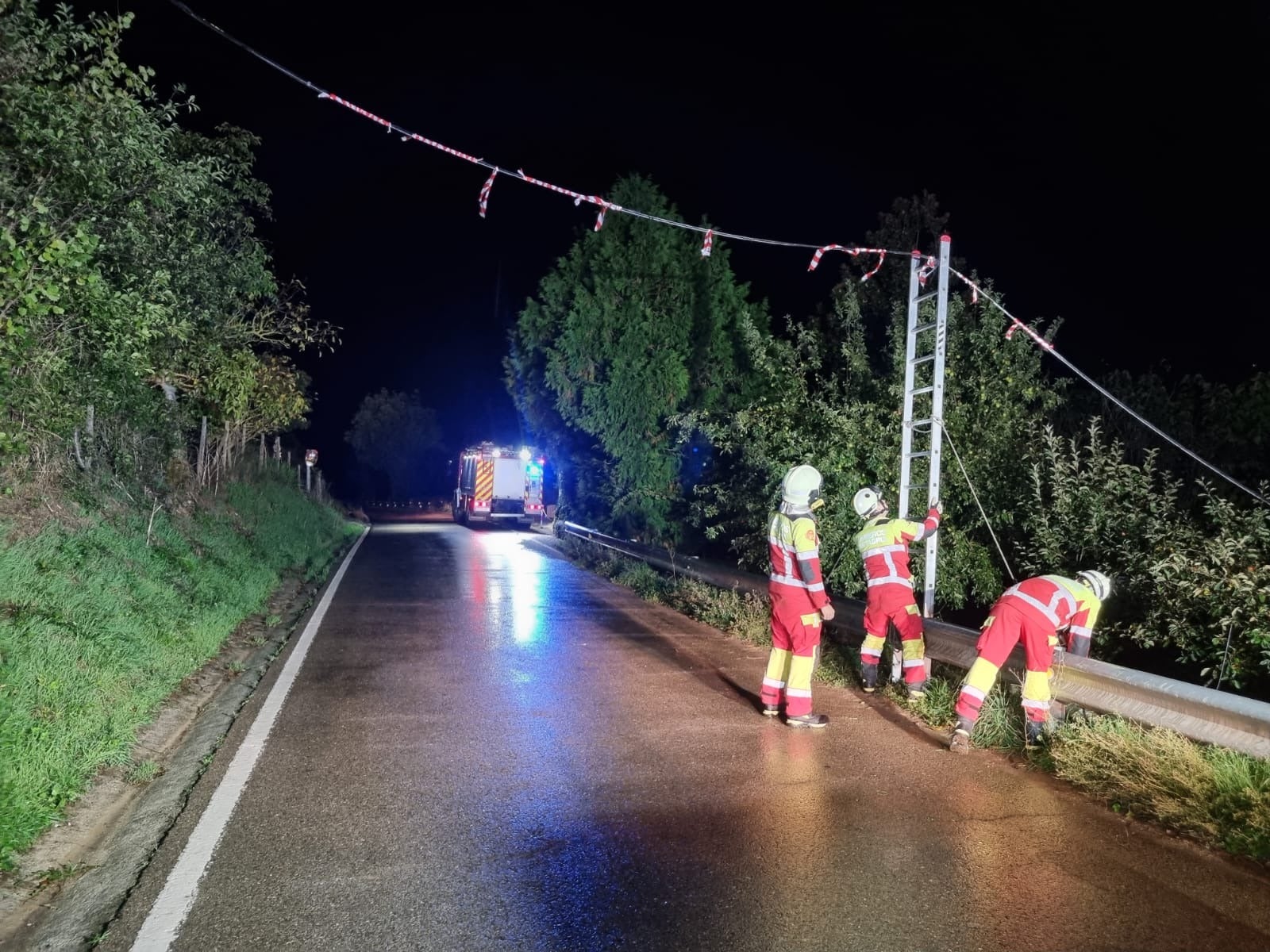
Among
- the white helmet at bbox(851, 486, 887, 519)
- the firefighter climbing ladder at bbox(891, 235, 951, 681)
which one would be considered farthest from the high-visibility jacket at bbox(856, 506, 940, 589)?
the firefighter climbing ladder at bbox(891, 235, 951, 681)

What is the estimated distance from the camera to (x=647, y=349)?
1688 centimetres

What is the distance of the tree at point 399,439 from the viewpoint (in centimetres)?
6562

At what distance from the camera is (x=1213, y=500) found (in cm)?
638

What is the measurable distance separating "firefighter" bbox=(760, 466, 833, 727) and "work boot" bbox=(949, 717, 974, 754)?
896mm

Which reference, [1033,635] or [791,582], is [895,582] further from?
[1033,635]

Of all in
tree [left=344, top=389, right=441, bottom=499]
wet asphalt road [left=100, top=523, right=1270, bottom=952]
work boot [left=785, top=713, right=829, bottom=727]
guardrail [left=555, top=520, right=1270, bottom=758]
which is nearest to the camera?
wet asphalt road [left=100, top=523, right=1270, bottom=952]

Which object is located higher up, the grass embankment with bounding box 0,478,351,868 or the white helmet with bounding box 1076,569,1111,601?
the white helmet with bounding box 1076,569,1111,601

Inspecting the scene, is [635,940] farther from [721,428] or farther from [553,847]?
[721,428]

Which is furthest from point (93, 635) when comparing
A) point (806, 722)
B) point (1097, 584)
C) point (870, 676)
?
point (1097, 584)

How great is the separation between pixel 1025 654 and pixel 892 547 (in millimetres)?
1569

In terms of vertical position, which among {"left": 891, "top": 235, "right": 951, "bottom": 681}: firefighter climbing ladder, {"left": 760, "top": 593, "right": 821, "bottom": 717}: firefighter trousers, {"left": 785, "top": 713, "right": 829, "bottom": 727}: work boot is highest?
{"left": 891, "top": 235, "right": 951, "bottom": 681}: firefighter climbing ladder

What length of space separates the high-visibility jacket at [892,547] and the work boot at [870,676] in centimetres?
64

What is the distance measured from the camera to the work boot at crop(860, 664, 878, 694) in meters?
7.16

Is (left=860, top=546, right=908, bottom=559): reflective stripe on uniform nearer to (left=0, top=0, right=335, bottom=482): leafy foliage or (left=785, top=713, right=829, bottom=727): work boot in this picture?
(left=785, top=713, right=829, bottom=727): work boot
